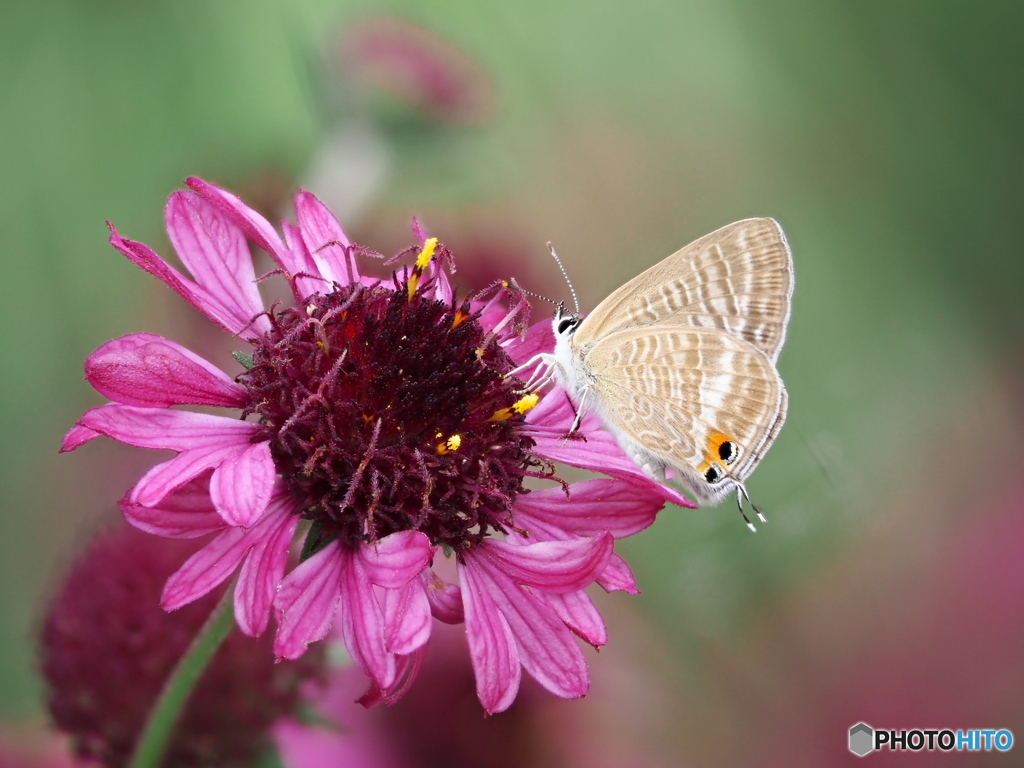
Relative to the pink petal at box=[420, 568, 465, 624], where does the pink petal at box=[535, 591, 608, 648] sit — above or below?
below

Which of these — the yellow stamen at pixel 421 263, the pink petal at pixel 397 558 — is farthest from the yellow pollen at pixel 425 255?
the pink petal at pixel 397 558

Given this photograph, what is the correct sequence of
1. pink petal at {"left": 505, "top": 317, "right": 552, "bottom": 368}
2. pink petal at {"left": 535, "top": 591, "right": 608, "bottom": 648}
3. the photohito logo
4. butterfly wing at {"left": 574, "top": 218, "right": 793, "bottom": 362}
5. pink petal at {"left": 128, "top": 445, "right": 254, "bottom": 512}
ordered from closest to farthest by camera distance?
pink petal at {"left": 128, "top": 445, "right": 254, "bottom": 512} → pink petal at {"left": 535, "top": 591, "right": 608, "bottom": 648} → butterfly wing at {"left": 574, "top": 218, "right": 793, "bottom": 362} → pink petal at {"left": 505, "top": 317, "right": 552, "bottom": 368} → the photohito logo

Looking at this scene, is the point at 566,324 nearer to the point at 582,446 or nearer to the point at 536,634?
the point at 582,446

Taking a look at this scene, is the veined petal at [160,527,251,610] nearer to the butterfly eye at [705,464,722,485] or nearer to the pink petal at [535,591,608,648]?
the pink petal at [535,591,608,648]

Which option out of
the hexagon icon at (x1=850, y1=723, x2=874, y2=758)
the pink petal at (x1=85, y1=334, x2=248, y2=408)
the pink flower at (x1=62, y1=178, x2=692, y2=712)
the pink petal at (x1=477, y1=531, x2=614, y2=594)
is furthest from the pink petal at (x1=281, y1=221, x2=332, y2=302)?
the hexagon icon at (x1=850, y1=723, x2=874, y2=758)

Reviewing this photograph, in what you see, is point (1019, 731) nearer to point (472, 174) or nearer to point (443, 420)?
point (443, 420)

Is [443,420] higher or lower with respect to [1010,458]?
higher

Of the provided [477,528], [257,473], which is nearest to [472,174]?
[477,528]
